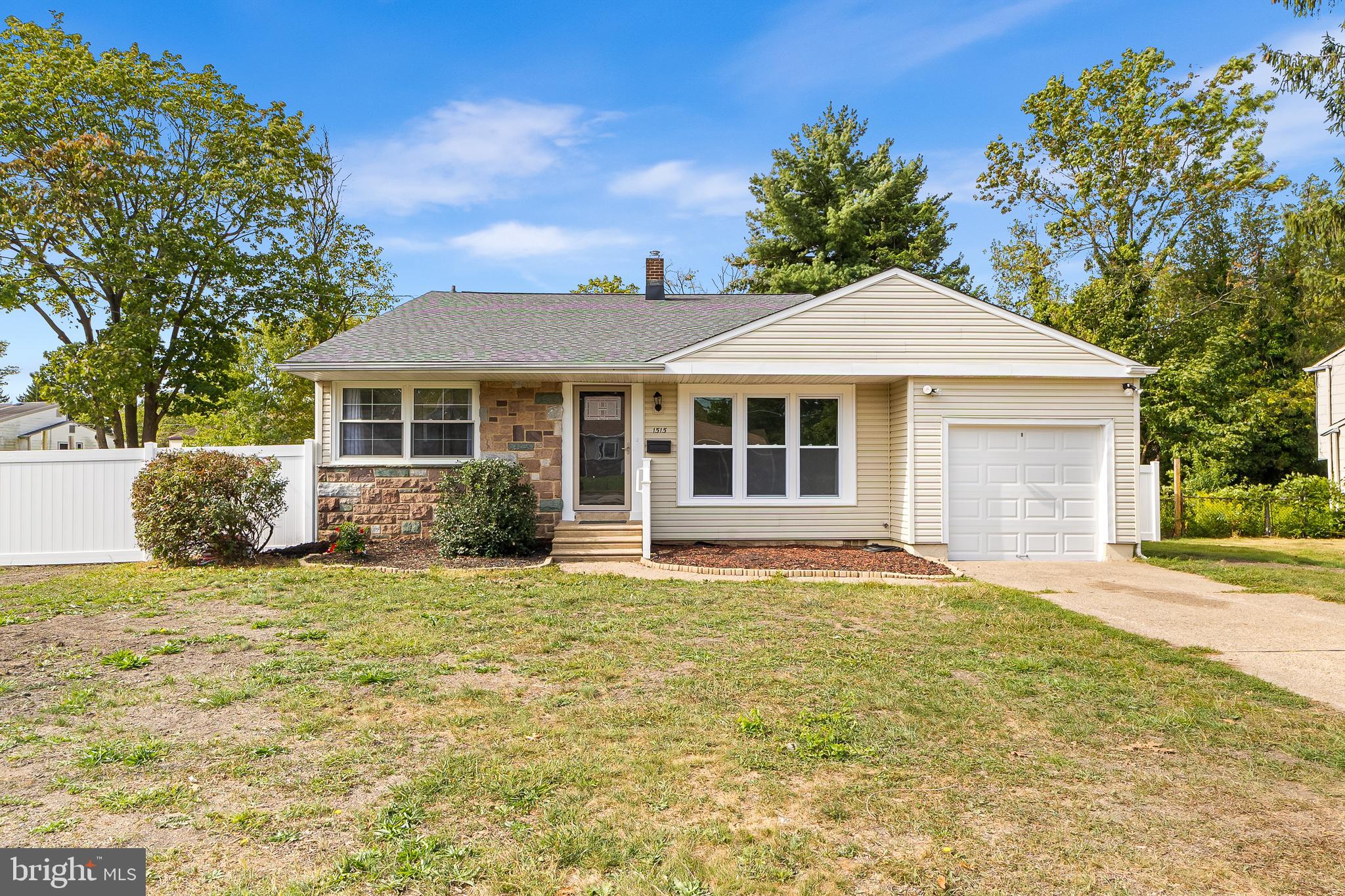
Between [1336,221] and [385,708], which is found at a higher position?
[1336,221]

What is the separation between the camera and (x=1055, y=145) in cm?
2439

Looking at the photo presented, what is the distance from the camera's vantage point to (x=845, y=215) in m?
23.4

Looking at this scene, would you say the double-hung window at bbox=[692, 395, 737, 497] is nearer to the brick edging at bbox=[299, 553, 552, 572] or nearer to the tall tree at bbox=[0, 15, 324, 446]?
the brick edging at bbox=[299, 553, 552, 572]

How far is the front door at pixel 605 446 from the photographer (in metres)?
11.6

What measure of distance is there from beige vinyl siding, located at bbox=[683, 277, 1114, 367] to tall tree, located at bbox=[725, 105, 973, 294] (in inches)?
493

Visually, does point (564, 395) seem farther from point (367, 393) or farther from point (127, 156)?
point (127, 156)

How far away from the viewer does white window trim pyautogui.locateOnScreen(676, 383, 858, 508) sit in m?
11.5

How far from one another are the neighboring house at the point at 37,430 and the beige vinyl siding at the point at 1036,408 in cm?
4279

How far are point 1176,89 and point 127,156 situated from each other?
29159mm

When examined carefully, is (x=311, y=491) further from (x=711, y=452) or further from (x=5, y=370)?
(x=5, y=370)

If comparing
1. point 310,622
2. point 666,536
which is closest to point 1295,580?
point 666,536

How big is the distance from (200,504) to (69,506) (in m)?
2.40

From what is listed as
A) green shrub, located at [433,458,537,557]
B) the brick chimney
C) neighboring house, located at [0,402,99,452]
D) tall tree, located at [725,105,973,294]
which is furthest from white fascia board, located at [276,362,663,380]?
neighboring house, located at [0,402,99,452]

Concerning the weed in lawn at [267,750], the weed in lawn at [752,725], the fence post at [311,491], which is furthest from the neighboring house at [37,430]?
the weed in lawn at [752,725]
